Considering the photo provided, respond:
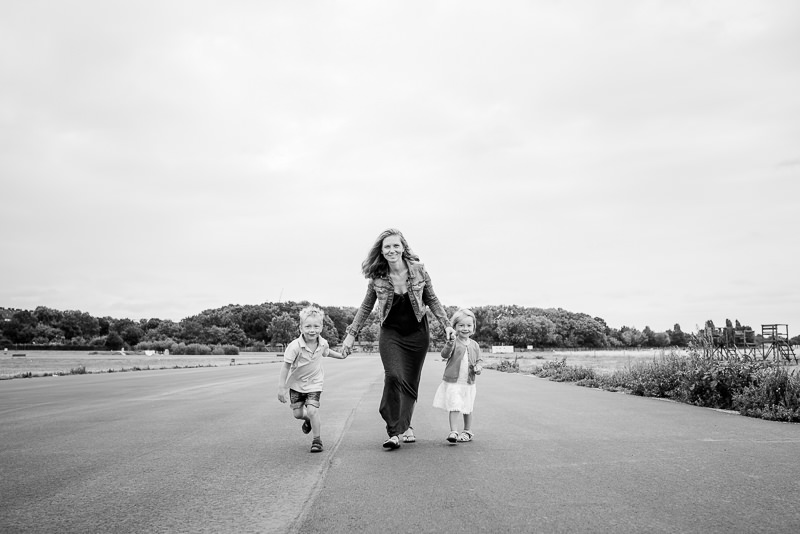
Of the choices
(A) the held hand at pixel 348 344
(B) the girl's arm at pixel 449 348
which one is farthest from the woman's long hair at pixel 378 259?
(B) the girl's arm at pixel 449 348

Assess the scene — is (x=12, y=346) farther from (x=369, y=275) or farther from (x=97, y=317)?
(x=369, y=275)

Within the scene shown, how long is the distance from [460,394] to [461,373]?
0.80 ft

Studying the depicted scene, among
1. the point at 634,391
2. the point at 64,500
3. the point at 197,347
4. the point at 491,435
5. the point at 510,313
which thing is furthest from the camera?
the point at 510,313

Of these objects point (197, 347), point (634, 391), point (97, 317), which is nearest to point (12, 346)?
point (97, 317)

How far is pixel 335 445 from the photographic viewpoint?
588 cm

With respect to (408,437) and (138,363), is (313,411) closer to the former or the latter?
(408,437)

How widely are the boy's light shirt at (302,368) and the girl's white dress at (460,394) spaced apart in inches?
58.2

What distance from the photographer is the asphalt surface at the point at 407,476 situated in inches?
124

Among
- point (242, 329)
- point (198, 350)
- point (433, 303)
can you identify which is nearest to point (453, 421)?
point (433, 303)

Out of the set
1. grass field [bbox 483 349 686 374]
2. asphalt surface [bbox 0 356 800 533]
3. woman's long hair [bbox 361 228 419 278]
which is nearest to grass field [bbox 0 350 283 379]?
asphalt surface [bbox 0 356 800 533]

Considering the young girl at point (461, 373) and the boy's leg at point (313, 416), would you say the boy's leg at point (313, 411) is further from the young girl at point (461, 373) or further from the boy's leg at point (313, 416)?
the young girl at point (461, 373)

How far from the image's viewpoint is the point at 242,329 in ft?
440

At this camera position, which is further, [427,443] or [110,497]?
[427,443]

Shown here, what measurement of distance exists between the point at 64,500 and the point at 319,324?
2.82 metres
